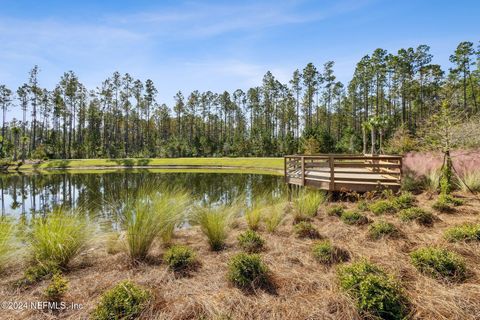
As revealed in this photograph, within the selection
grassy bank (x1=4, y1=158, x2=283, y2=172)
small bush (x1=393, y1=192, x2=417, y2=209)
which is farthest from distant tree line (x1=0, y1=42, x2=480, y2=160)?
small bush (x1=393, y1=192, x2=417, y2=209)

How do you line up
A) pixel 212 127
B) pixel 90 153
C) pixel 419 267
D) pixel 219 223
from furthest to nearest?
pixel 212 127 → pixel 90 153 → pixel 219 223 → pixel 419 267

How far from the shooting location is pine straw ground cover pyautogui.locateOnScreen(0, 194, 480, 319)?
2.37 meters

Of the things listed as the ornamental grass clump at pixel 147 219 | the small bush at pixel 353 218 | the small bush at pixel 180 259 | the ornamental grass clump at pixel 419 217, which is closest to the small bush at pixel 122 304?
the small bush at pixel 180 259

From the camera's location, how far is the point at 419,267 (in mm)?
3002

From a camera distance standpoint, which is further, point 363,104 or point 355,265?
point 363,104

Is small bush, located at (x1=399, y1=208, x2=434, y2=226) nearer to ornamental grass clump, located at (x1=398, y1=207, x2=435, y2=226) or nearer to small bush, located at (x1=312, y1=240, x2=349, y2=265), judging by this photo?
ornamental grass clump, located at (x1=398, y1=207, x2=435, y2=226)

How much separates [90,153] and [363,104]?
163 ft

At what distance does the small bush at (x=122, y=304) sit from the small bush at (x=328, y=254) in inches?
86.9

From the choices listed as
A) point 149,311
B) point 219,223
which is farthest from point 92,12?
point 149,311

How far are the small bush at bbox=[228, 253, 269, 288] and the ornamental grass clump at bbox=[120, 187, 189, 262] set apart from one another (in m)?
1.37

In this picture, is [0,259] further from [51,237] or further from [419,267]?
[419,267]

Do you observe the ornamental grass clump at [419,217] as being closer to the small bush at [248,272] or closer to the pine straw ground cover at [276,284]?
the pine straw ground cover at [276,284]

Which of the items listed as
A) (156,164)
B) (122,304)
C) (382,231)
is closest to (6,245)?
(122,304)

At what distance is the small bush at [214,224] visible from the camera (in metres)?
4.15
